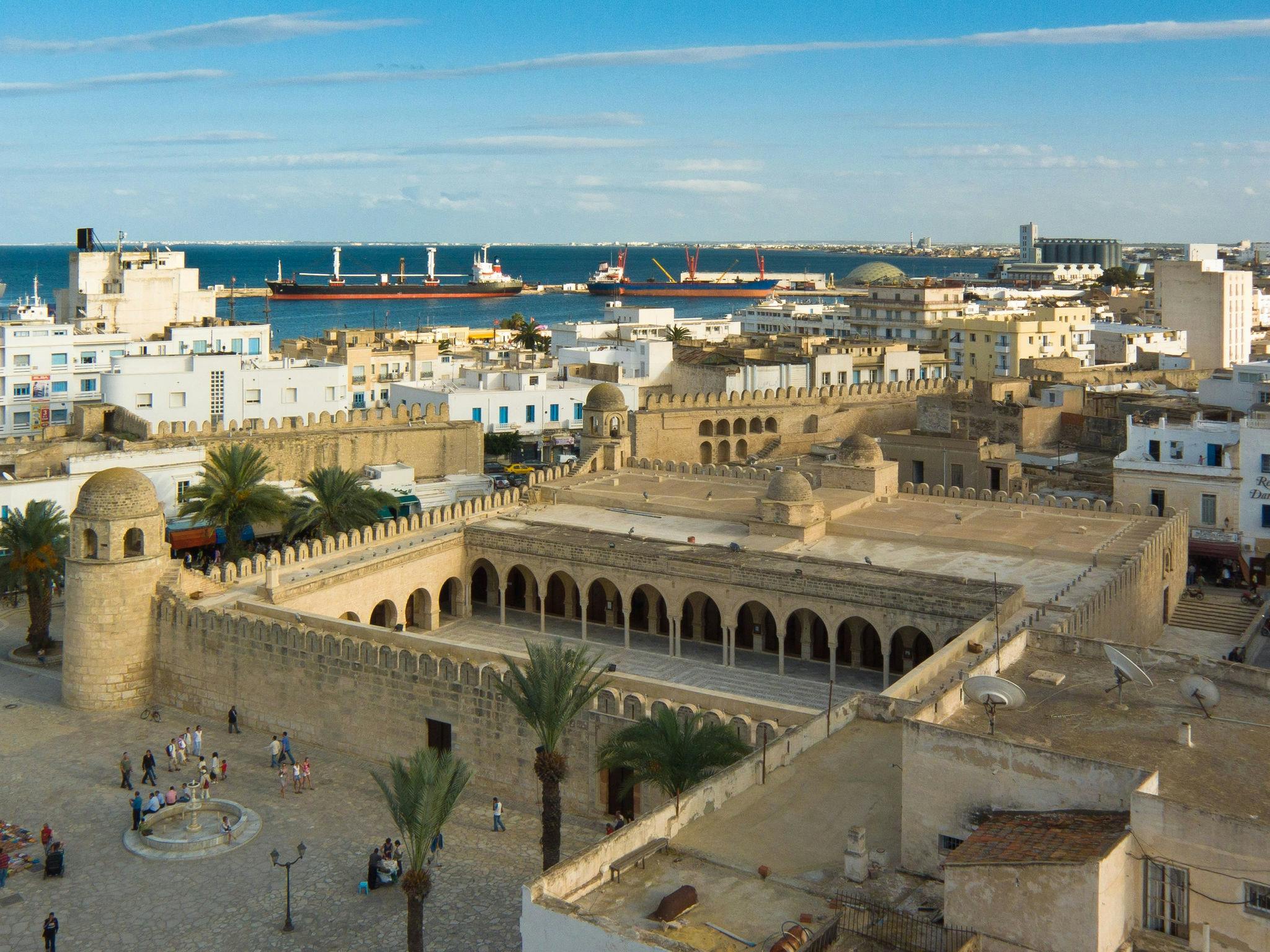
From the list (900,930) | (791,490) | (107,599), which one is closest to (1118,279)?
(791,490)

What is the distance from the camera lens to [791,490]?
3444 cm

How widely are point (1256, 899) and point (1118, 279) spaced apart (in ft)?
493

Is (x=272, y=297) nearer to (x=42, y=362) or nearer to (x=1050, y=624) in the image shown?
(x=42, y=362)

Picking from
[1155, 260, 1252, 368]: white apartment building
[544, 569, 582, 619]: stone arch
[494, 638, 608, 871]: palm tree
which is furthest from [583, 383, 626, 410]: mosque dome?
[1155, 260, 1252, 368]: white apartment building

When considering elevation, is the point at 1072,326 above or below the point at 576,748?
above

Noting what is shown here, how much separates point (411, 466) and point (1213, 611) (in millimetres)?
24642

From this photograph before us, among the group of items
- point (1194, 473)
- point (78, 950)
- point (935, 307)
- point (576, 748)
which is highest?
point (935, 307)

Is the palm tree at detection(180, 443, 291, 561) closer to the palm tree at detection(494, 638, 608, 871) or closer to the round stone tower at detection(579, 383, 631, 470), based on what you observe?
the round stone tower at detection(579, 383, 631, 470)

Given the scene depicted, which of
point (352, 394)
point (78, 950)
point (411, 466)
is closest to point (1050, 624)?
point (78, 950)

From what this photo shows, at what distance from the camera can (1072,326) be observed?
255 feet

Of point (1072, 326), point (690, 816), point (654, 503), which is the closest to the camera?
point (690, 816)

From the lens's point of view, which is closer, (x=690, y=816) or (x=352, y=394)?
(x=690, y=816)

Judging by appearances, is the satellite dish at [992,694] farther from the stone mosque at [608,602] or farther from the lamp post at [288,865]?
the lamp post at [288,865]

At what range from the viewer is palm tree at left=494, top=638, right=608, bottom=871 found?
1953cm
